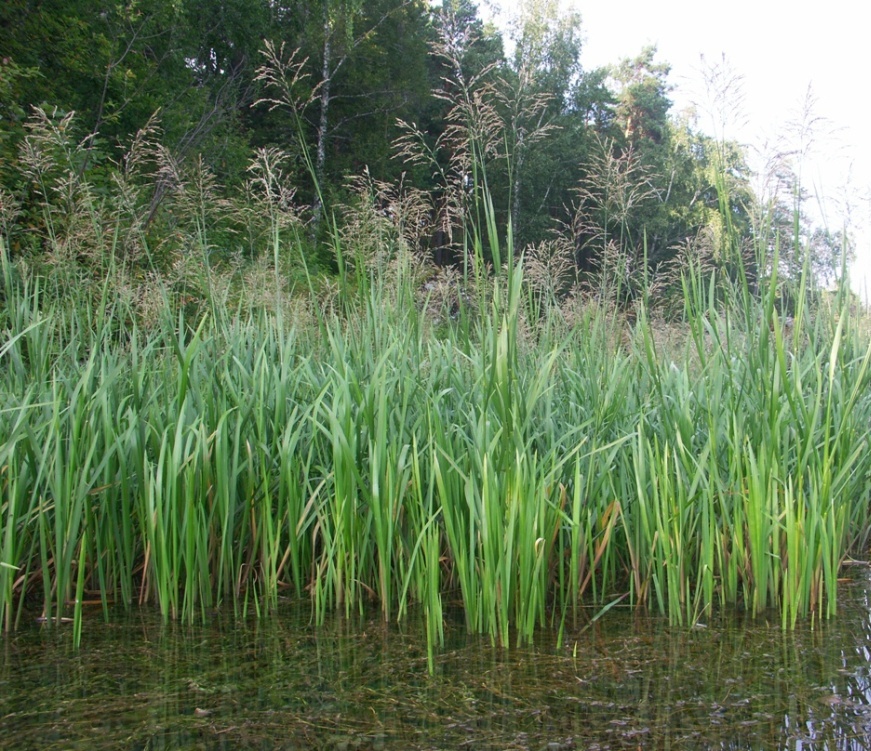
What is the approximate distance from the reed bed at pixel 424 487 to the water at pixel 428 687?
11 centimetres

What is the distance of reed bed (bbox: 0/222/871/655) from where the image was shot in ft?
7.06

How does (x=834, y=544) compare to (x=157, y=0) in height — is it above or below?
below

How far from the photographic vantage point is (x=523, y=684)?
1.80m

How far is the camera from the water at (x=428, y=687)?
156 cm

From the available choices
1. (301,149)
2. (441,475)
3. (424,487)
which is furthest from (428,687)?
(301,149)

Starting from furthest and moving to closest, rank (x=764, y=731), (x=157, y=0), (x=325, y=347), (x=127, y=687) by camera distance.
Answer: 1. (x=157, y=0)
2. (x=325, y=347)
3. (x=127, y=687)
4. (x=764, y=731)

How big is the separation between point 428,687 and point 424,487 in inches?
32.1

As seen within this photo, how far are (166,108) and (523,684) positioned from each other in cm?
1276

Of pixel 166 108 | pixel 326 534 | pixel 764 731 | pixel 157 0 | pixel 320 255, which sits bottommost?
pixel 764 731

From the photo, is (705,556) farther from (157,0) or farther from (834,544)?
(157,0)

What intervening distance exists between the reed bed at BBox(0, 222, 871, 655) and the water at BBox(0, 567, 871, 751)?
0.35 feet

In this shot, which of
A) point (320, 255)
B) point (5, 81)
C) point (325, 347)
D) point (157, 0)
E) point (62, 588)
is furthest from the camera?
point (320, 255)

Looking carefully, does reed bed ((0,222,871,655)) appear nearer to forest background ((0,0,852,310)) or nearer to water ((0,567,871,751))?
water ((0,567,871,751))

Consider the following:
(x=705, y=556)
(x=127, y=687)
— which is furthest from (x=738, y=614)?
(x=127, y=687)
